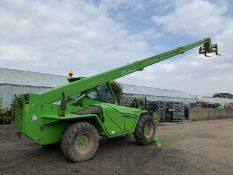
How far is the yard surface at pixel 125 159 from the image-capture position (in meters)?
7.03

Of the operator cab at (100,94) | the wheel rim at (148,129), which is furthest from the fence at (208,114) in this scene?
the operator cab at (100,94)

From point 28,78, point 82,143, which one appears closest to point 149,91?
point 28,78

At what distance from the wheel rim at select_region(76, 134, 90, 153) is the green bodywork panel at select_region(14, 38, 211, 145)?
516 millimetres

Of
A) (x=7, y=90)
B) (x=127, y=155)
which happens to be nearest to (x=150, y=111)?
(x=7, y=90)

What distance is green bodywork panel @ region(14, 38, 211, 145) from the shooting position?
24.3ft

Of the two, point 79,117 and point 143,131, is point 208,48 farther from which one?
point 79,117

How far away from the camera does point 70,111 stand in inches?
334

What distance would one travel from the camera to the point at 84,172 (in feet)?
22.2

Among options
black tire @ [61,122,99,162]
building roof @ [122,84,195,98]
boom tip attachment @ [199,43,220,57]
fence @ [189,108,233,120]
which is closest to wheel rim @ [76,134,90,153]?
black tire @ [61,122,99,162]

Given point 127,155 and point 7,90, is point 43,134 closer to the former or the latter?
point 127,155

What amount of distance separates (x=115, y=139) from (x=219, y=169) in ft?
14.5

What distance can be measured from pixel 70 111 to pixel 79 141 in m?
1.11

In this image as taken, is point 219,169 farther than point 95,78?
No

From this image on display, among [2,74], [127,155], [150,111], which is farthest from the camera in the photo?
[2,74]
